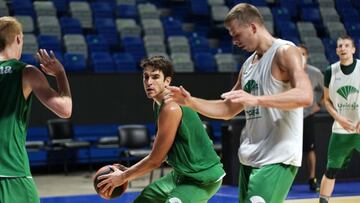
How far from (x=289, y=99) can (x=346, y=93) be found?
16.1ft

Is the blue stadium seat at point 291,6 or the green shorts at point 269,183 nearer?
the green shorts at point 269,183

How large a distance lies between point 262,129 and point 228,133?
21.4ft

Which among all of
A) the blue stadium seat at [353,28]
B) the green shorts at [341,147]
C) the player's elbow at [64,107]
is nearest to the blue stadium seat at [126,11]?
the blue stadium seat at [353,28]

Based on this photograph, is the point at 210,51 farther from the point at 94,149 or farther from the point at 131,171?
the point at 131,171

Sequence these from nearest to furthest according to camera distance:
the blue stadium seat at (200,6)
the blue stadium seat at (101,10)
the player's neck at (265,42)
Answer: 1. the player's neck at (265,42)
2. the blue stadium seat at (101,10)
3. the blue stadium seat at (200,6)

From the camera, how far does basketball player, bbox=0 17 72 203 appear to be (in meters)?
4.19

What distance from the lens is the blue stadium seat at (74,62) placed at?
13.3 meters

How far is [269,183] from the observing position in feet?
14.7

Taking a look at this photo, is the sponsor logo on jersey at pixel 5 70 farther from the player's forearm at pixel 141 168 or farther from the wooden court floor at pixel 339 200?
the wooden court floor at pixel 339 200

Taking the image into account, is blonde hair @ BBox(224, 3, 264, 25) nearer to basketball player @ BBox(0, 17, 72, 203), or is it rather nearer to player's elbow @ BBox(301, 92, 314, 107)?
player's elbow @ BBox(301, 92, 314, 107)

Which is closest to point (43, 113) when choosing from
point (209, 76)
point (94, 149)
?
point (94, 149)

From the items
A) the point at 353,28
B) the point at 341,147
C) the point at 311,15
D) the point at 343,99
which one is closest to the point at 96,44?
the point at 311,15

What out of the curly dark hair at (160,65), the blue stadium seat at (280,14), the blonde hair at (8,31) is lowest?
the blue stadium seat at (280,14)

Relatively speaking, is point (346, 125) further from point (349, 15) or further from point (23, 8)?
point (23, 8)
